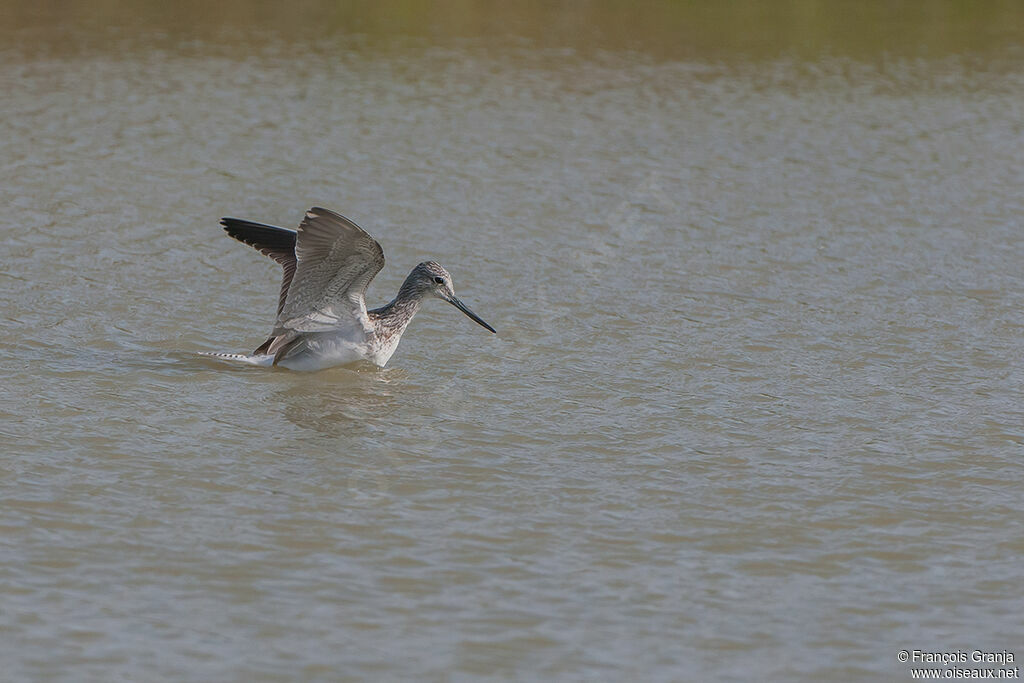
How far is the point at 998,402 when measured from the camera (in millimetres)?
8789

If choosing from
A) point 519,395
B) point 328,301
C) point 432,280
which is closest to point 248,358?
point 328,301

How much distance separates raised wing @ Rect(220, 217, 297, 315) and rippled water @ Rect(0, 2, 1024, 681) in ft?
2.31

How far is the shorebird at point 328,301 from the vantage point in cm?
870

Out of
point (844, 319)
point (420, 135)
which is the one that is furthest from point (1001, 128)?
point (844, 319)

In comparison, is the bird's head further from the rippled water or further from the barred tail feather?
the barred tail feather

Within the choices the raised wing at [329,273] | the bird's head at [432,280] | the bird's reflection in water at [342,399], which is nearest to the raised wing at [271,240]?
the raised wing at [329,273]

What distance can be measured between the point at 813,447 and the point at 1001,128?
10.7 meters

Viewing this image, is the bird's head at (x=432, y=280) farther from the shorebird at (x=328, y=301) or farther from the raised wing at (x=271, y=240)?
the raised wing at (x=271, y=240)

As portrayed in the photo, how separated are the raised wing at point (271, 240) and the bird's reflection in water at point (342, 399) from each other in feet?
2.04

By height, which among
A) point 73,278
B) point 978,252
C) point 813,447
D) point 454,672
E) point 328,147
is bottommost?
point 454,672

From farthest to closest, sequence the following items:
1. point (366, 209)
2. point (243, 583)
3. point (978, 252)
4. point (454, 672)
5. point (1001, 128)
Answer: point (1001, 128) → point (366, 209) → point (978, 252) → point (243, 583) → point (454, 672)

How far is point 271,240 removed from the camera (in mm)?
9438

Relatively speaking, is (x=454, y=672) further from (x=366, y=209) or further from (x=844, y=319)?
(x=366, y=209)

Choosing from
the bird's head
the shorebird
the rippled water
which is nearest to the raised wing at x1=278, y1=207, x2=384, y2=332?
the shorebird
